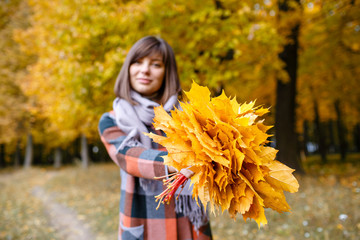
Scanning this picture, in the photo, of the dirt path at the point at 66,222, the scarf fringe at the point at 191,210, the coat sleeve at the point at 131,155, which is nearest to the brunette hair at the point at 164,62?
the coat sleeve at the point at 131,155

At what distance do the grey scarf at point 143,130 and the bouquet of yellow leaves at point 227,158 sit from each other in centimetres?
52

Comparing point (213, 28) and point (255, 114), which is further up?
point (213, 28)

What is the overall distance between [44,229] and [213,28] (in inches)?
208

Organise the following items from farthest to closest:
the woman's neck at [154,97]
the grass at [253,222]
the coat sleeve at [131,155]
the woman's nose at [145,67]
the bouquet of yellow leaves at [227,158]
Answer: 1. the grass at [253,222]
2. the woman's neck at [154,97]
3. the woman's nose at [145,67]
4. the coat sleeve at [131,155]
5. the bouquet of yellow leaves at [227,158]

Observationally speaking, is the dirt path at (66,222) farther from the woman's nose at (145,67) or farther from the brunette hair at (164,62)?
the woman's nose at (145,67)

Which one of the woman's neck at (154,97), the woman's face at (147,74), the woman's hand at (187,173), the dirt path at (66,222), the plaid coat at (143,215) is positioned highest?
the woman's face at (147,74)

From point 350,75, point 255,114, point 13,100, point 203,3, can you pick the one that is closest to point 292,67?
point 350,75

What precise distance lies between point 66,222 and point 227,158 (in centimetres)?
596

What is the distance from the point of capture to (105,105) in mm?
5738

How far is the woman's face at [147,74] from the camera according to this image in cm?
169

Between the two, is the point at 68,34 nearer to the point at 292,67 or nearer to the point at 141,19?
the point at 141,19

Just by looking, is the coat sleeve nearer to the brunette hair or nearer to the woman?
the woman

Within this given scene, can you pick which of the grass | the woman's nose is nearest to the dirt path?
the grass

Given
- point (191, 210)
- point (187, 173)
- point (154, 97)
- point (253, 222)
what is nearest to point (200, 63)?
point (253, 222)
